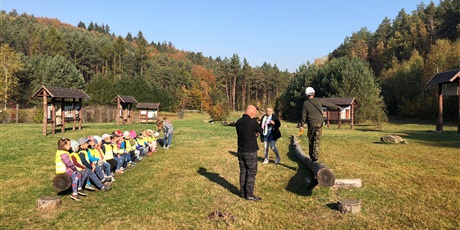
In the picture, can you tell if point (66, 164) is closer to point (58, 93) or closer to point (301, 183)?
point (301, 183)

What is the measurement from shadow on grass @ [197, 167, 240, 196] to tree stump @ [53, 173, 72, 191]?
13.4 ft

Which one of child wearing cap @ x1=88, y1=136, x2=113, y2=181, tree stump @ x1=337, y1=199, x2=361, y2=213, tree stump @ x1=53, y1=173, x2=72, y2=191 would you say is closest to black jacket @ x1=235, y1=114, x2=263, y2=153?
tree stump @ x1=337, y1=199, x2=361, y2=213

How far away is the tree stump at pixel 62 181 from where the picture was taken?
7852 mm

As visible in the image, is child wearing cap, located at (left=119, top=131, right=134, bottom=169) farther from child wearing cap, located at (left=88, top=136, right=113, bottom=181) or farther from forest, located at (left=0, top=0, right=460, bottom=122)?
forest, located at (left=0, top=0, right=460, bottom=122)

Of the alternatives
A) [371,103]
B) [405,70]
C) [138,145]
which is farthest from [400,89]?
[138,145]

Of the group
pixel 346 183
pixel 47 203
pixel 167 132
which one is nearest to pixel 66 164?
pixel 47 203

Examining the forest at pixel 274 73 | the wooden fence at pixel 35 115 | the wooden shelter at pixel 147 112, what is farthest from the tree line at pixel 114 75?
the wooden fence at pixel 35 115

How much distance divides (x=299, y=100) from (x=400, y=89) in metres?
19.5

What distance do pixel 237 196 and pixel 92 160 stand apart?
14.1ft

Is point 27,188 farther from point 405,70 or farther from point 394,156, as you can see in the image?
point 405,70

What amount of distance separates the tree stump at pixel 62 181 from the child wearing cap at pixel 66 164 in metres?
0.13

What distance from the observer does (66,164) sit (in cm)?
791

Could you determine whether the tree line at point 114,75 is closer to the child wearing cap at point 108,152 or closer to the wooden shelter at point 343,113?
the wooden shelter at point 343,113

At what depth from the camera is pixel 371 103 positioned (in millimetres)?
45406
